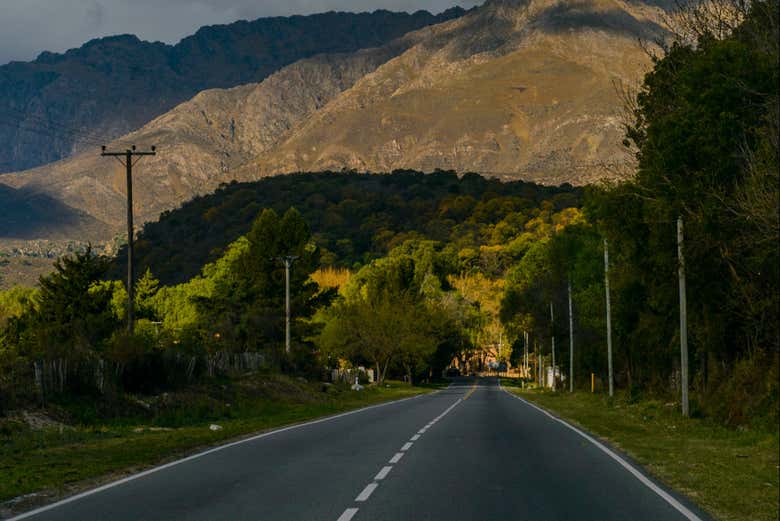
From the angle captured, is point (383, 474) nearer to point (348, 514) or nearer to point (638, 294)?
point (348, 514)

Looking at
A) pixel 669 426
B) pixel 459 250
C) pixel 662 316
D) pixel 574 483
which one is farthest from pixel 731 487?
pixel 459 250

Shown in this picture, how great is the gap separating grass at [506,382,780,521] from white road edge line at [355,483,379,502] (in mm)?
4475

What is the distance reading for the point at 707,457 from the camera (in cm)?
2052

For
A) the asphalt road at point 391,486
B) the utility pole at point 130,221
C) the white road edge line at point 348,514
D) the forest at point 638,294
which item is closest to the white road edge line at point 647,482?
the asphalt road at point 391,486

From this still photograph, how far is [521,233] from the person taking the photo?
200m

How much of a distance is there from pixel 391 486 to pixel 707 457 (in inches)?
318

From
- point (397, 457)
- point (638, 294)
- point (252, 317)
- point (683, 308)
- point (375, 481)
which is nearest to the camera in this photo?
point (375, 481)

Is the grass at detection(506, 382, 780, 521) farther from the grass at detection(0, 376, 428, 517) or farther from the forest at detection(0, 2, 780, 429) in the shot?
the grass at detection(0, 376, 428, 517)

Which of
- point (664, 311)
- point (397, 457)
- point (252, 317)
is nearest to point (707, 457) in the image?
point (397, 457)

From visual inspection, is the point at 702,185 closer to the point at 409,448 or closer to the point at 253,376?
the point at 409,448

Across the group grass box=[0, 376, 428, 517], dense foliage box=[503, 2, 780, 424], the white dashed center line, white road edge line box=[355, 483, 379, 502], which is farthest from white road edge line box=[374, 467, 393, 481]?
dense foliage box=[503, 2, 780, 424]

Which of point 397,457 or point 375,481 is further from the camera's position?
point 397,457

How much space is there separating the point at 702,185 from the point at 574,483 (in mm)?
13536

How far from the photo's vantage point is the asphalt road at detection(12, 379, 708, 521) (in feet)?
41.9
